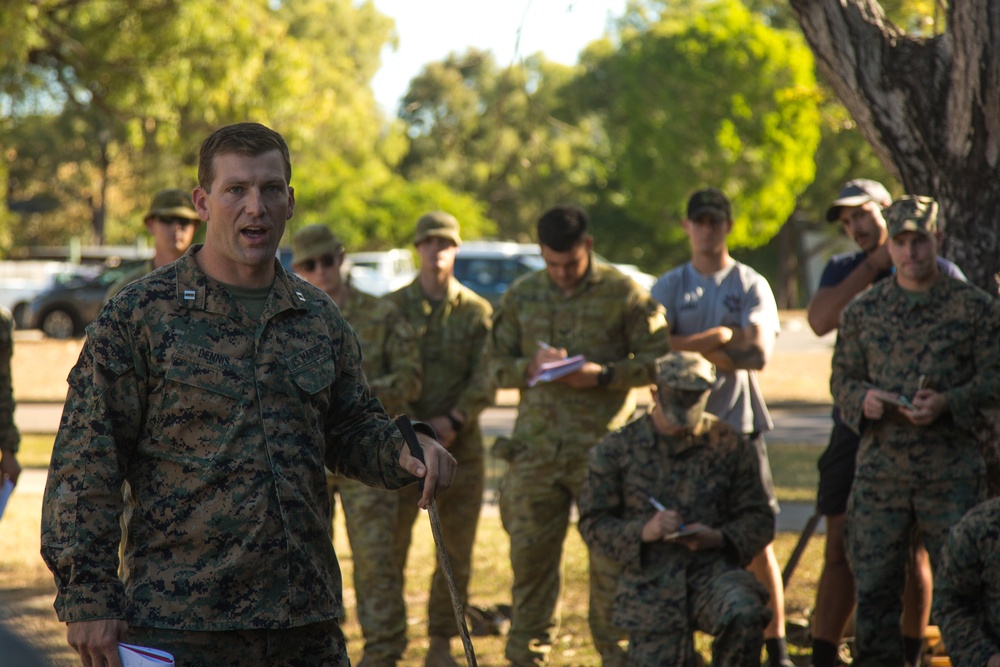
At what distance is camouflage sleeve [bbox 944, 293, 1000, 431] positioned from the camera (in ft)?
16.6

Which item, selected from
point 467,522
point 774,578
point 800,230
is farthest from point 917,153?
point 800,230

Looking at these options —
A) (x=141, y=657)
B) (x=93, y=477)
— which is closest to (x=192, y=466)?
(x=93, y=477)

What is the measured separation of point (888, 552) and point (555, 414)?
174cm

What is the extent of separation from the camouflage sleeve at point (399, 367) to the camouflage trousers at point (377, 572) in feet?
1.58

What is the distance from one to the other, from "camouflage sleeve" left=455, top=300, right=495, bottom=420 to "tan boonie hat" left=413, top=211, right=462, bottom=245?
1.58ft

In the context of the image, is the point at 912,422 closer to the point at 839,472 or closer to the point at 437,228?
the point at 839,472

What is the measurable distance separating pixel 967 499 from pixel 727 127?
36.6 metres

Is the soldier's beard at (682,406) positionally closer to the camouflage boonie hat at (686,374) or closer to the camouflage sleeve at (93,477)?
the camouflage boonie hat at (686,374)

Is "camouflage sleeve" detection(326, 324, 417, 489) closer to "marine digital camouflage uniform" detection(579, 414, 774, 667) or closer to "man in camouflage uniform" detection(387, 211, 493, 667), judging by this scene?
"marine digital camouflage uniform" detection(579, 414, 774, 667)

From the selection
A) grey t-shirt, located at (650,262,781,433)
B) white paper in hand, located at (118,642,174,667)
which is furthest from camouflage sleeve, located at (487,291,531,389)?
white paper in hand, located at (118,642,174,667)

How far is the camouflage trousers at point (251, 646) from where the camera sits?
3006mm

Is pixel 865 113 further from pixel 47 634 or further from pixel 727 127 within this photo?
pixel 727 127

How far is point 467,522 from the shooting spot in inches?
268

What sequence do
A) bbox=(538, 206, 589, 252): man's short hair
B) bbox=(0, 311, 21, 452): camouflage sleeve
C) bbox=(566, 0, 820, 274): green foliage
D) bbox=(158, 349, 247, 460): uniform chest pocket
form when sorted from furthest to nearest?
1. bbox=(566, 0, 820, 274): green foliage
2. bbox=(0, 311, 21, 452): camouflage sleeve
3. bbox=(538, 206, 589, 252): man's short hair
4. bbox=(158, 349, 247, 460): uniform chest pocket
